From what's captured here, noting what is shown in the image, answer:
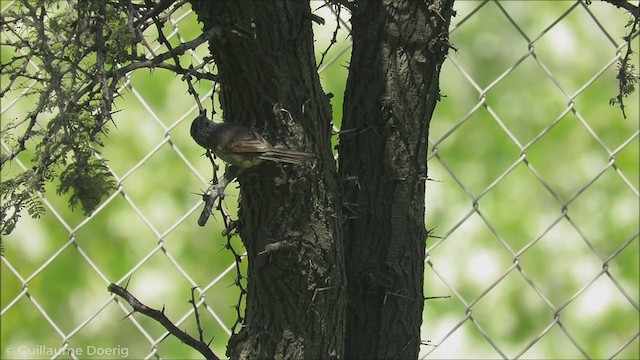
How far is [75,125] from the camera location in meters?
1.27

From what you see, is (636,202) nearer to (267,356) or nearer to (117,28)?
(267,356)

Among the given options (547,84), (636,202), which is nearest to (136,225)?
(547,84)

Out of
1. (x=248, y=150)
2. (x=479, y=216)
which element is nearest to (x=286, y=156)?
(x=248, y=150)

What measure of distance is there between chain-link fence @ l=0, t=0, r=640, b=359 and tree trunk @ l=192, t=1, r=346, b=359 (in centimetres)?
78

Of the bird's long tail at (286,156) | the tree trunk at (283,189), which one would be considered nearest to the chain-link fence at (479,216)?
the tree trunk at (283,189)

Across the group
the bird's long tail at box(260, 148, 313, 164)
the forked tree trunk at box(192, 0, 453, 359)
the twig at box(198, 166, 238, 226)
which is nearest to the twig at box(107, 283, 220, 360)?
the forked tree trunk at box(192, 0, 453, 359)

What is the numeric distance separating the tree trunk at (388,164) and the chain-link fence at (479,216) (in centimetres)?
59

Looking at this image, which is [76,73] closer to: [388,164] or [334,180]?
[334,180]

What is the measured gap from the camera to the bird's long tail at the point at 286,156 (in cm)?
126

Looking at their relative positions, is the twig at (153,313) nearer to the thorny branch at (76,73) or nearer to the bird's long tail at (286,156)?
the thorny branch at (76,73)

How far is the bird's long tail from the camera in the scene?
4.12 feet

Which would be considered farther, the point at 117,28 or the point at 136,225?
the point at 136,225

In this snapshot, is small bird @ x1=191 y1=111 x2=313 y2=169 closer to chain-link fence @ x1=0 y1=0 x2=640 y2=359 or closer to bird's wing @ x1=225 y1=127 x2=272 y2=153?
bird's wing @ x1=225 y1=127 x2=272 y2=153

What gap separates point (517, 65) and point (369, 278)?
2.75 ft
